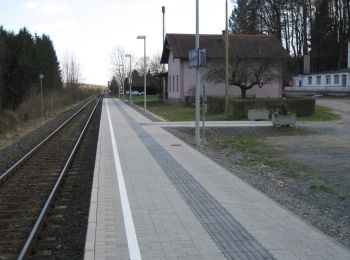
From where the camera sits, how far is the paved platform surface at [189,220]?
240 inches

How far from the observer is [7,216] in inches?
345

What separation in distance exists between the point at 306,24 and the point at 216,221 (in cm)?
8516

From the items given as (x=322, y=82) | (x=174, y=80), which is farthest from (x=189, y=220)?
(x=322, y=82)

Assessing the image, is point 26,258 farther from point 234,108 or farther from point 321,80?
point 321,80

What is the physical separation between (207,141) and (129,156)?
A: 221 inches

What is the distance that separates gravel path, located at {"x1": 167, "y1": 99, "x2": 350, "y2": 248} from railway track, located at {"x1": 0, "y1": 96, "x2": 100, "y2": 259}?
3692mm

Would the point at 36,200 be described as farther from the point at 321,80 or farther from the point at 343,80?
the point at 321,80

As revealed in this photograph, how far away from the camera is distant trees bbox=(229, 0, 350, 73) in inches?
3280

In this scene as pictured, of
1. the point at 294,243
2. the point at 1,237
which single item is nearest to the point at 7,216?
the point at 1,237

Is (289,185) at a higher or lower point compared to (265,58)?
lower

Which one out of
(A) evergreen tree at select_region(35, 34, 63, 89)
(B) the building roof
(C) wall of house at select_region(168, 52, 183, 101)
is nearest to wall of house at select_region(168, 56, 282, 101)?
(C) wall of house at select_region(168, 52, 183, 101)

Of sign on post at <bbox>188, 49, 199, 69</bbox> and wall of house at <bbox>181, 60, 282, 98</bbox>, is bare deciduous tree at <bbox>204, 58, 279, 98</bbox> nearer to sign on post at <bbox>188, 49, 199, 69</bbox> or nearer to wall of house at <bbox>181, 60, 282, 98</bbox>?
wall of house at <bbox>181, 60, 282, 98</bbox>

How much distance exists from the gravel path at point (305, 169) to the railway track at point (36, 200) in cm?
369

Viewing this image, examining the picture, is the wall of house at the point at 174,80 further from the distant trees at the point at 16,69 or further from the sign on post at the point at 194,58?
the sign on post at the point at 194,58
